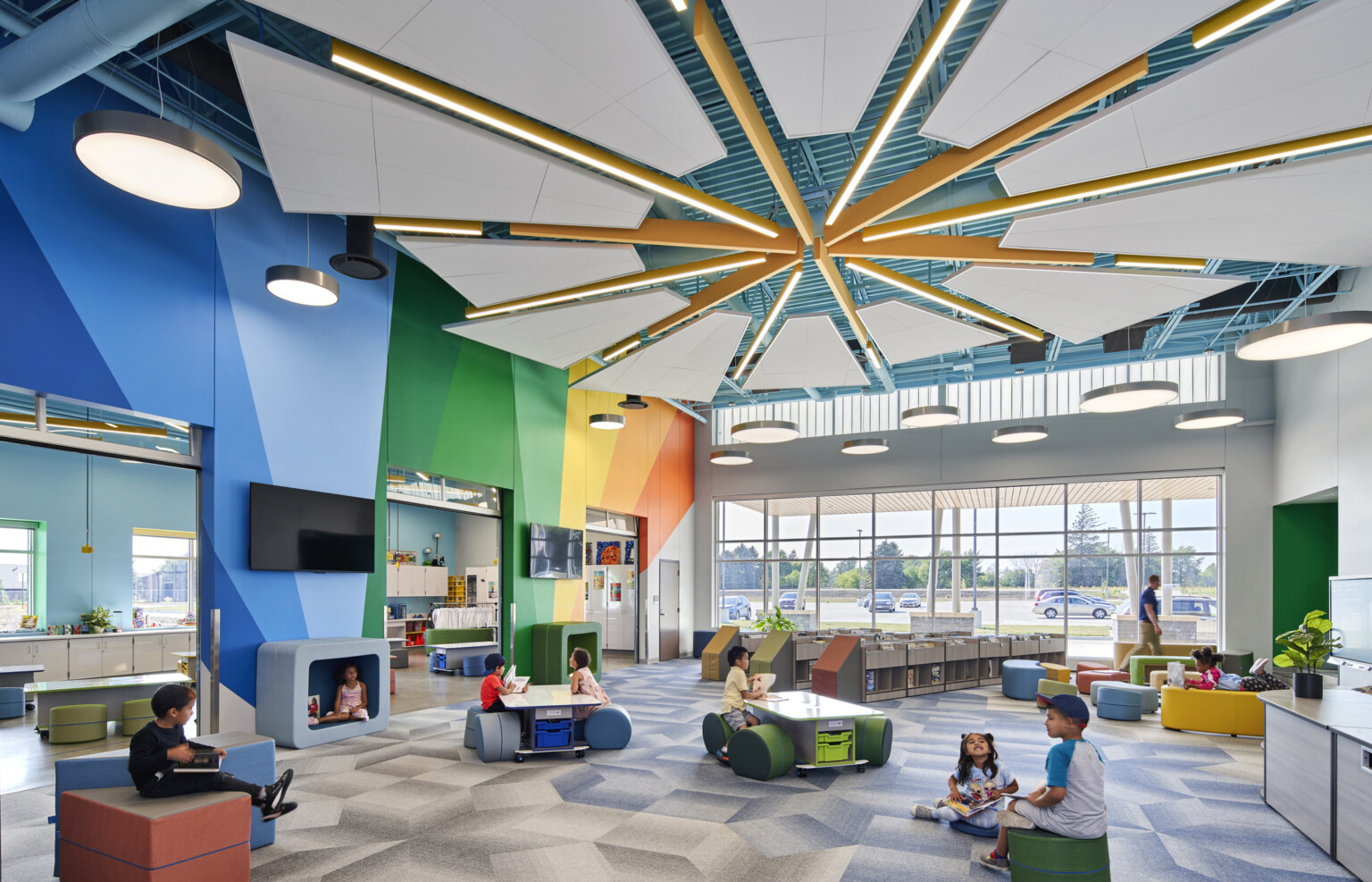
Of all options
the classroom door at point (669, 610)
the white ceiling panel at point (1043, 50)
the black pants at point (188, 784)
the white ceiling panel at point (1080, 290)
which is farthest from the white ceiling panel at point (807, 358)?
the classroom door at point (669, 610)

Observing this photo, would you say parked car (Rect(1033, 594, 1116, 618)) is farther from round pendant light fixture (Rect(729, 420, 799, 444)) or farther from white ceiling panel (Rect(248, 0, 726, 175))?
white ceiling panel (Rect(248, 0, 726, 175))

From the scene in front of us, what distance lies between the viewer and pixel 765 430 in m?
14.6

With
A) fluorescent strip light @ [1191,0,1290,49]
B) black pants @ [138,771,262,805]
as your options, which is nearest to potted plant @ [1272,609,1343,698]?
fluorescent strip light @ [1191,0,1290,49]

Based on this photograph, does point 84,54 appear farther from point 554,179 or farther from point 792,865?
point 792,865

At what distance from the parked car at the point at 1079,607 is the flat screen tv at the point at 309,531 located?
15252 mm

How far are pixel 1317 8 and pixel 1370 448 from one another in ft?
29.7

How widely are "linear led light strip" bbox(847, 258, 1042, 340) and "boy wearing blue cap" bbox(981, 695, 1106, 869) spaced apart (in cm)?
516

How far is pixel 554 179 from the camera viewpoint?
21.2 ft

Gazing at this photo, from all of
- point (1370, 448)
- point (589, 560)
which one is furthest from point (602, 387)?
point (1370, 448)

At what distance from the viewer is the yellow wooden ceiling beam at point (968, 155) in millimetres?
5703

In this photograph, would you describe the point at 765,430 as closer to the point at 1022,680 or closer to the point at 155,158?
the point at 1022,680

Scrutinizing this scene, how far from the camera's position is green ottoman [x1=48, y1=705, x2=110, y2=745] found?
898cm

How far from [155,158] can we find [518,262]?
11.2 ft

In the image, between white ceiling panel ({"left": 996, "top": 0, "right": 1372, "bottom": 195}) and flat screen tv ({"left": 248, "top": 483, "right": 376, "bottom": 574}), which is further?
flat screen tv ({"left": 248, "top": 483, "right": 376, "bottom": 574})
